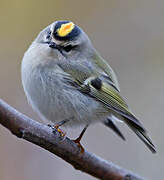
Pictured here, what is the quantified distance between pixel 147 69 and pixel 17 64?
5.03ft

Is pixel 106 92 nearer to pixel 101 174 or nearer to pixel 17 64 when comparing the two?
pixel 101 174

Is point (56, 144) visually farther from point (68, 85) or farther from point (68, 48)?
point (68, 48)

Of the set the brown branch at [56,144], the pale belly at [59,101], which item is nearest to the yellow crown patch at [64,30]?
the pale belly at [59,101]

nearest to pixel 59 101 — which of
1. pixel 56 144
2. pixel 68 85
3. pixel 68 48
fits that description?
pixel 68 85

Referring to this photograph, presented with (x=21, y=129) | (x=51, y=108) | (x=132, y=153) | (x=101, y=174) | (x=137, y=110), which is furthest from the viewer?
(x=137, y=110)

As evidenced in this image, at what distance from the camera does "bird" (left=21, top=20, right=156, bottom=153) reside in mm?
2555

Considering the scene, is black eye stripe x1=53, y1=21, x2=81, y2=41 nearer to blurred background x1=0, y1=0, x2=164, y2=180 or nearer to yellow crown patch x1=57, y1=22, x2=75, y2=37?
yellow crown patch x1=57, y1=22, x2=75, y2=37

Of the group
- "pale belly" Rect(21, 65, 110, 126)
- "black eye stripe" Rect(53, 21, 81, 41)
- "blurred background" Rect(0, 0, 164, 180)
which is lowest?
"blurred background" Rect(0, 0, 164, 180)

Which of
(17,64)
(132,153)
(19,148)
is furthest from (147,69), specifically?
(19,148)

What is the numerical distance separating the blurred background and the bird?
117cm

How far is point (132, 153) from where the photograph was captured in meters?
3.96

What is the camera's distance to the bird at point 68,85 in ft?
8.38

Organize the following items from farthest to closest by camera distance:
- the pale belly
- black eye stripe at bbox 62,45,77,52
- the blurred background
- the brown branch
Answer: the blurred background < black eye stripe at bbox 62,45,77,52 < the pale belly < the brown branch

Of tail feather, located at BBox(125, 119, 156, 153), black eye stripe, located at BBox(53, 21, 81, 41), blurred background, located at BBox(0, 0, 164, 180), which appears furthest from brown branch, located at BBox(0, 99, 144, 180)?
blurred background, located at BBox(0, 0, 164, 180)
